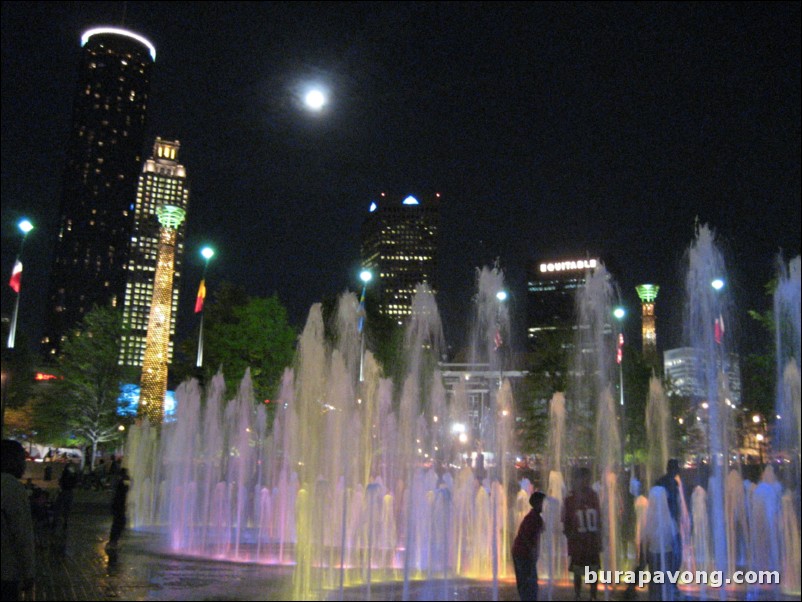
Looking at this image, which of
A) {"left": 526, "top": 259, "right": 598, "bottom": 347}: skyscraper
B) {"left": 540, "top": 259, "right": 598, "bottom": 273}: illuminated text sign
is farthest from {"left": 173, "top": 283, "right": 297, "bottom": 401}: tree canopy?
{"left": 540, "top": 259, "right": 598, "bottom": 273}: illuminated text sign

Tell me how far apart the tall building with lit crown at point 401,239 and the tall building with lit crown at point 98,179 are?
216 feet

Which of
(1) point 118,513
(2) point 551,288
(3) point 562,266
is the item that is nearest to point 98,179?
(2) point 551,288

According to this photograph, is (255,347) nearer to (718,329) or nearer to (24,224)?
(24,224)

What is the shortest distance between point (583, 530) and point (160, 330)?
34.8 m

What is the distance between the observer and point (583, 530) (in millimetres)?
8883

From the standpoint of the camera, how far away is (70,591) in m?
9.48

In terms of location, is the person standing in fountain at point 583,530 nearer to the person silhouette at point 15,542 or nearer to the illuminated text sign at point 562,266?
the person silhouette at point 15,542

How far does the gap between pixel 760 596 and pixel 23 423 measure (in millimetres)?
51400

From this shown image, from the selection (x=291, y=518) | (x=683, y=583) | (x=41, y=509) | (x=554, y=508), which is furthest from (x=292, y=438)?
(x=683, y=583)

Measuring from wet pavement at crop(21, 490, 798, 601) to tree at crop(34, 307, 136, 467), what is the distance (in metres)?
29.6

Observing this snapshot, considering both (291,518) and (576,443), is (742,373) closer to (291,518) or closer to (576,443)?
(576,443)

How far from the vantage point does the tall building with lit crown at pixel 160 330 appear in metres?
38.6

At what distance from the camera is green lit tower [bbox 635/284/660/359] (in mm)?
65438

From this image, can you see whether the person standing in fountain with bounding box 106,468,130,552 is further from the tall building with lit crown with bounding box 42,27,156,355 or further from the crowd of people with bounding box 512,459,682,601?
the tall building with lit crown with bounding box 42,27,156,355
